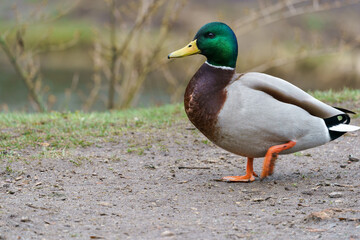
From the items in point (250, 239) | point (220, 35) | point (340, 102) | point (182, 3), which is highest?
point (182, 3)

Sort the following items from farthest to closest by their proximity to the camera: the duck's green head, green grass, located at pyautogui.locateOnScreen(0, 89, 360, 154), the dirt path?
green grass, located at pyautogui.locateOnScreen(0, 89, 360, 154)
the duck's green head
the dirt path

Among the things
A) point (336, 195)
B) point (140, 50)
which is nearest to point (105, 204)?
point (336, 195)

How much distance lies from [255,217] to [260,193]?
602mm

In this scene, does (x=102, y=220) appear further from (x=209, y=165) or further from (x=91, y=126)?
(x=91, y=126)

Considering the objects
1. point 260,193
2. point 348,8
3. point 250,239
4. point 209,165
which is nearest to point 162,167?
point 209,165

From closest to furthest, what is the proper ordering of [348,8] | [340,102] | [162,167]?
[162,167]
[340,102]
[348,8]

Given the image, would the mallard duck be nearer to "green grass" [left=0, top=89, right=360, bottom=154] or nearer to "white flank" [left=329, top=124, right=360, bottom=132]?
"white flank" [left=329, top=124, right=360, bottom=132]

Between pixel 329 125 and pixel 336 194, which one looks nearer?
pixel 336 194

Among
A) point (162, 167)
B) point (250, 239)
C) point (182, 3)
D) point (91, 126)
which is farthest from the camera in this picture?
point (182, 3)

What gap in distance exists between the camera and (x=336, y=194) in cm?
403

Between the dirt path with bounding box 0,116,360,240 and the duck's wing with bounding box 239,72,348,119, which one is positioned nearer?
the dirt path with bounding box 0,116,360,240

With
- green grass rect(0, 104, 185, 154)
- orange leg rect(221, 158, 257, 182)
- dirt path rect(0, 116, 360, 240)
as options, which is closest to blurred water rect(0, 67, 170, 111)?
green grass rect(0, 104, 185, 154)

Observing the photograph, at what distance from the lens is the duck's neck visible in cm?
409

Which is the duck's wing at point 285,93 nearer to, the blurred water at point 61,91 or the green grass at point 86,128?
the green grass at point 86,128
